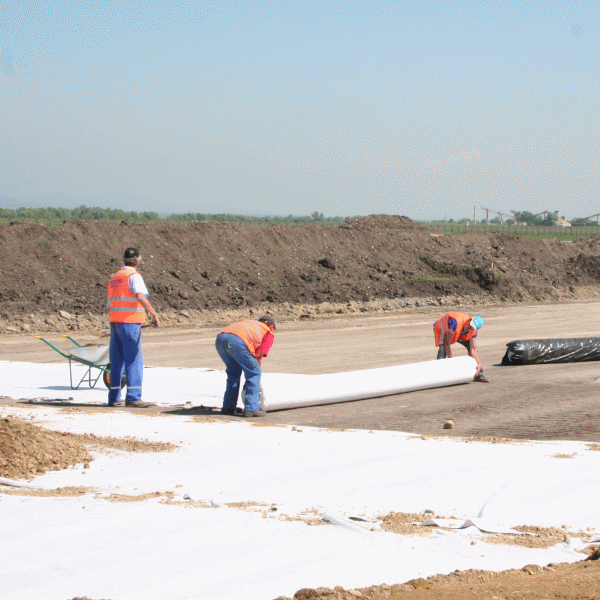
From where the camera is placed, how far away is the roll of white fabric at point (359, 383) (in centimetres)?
946

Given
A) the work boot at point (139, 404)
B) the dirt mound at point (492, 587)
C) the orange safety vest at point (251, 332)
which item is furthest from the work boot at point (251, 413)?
the dirt mound at point (492, 587)

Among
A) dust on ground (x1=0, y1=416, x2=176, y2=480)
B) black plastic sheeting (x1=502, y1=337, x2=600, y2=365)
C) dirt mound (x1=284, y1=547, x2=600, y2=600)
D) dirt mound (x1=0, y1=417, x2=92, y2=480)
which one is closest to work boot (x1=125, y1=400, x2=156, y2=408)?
dust on ground (x1=0, y1=416, x2=176, y2=480)

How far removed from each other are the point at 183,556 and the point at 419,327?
1753 centimetres

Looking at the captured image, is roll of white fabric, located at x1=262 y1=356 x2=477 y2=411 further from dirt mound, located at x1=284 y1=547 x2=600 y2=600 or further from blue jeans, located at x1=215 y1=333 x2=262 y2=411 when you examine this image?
dirt mound, located at x1=284 y1=547 x2=600 y2=600

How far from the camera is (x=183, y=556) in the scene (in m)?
4.18

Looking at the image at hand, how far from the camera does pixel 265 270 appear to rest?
27.8 meters

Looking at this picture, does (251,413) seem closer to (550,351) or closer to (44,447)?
(44,447)

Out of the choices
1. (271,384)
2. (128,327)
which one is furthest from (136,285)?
(271,384)

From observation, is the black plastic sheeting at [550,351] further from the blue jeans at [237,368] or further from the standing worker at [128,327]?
the standing worker at [128,327]

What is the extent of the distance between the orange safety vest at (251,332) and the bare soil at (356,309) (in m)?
0.89

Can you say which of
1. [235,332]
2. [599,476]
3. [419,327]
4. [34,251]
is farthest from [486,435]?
[34,251]

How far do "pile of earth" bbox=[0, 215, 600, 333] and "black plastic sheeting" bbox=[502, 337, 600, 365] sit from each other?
1112 cm

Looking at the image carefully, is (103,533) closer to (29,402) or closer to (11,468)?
(11,468)

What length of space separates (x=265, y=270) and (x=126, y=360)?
18492 millimetres
